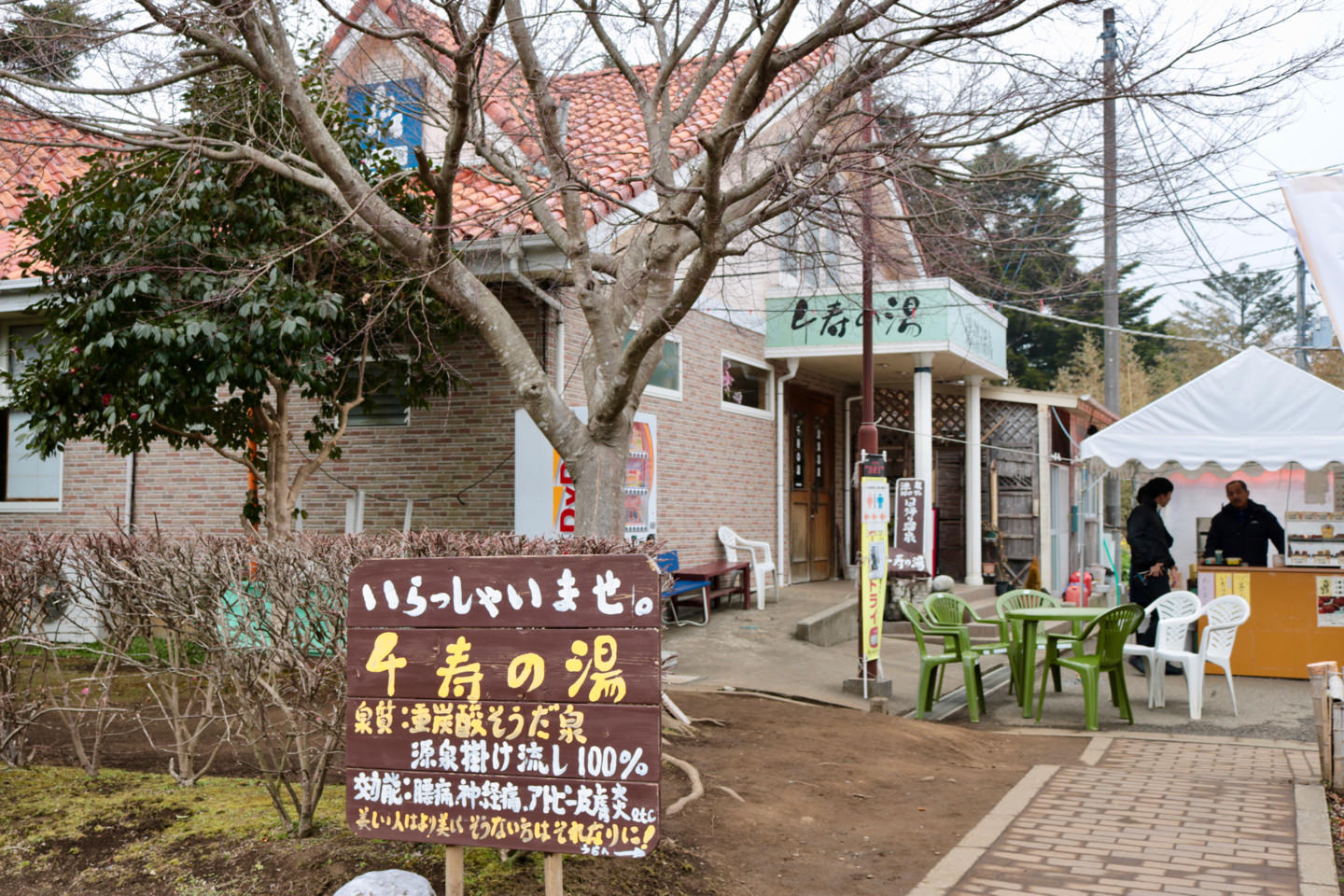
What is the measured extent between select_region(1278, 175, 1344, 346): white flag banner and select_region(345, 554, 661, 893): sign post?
101 inches

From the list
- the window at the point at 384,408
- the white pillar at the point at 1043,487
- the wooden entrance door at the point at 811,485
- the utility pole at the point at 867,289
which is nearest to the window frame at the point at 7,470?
the window at the point at 384,408

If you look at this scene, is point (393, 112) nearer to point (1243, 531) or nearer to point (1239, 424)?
point (1239, 424)

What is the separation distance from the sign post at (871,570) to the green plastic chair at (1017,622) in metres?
1.07

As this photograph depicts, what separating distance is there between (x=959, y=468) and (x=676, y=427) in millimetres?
7051

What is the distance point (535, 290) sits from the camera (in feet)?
32.6

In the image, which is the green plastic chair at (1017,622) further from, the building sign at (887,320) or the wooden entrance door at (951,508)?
the wooden entrance door at (951,508)

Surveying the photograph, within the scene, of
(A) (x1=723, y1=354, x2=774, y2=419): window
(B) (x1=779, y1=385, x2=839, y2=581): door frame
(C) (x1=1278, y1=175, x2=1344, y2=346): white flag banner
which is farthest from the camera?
(B) (x1=779, y1=385, x2=839, y2=581): door frame

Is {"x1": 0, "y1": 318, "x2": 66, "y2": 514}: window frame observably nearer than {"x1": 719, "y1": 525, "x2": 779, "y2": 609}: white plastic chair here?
Yes

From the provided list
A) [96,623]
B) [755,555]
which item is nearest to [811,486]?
[755,555]

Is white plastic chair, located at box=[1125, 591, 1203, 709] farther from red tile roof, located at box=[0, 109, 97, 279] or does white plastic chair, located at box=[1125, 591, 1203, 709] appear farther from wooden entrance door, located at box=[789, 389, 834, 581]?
red tile roof, located at box=[0, 109, 97, 279]

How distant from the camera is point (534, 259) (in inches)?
403

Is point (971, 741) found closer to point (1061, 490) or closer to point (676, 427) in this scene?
point (676, 427)

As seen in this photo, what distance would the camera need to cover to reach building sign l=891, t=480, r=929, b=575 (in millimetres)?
12117

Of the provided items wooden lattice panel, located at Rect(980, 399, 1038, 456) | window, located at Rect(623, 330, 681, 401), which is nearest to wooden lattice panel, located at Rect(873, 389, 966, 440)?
wooden lattice panel, located at Rect(980, 399, 1038, 456)
